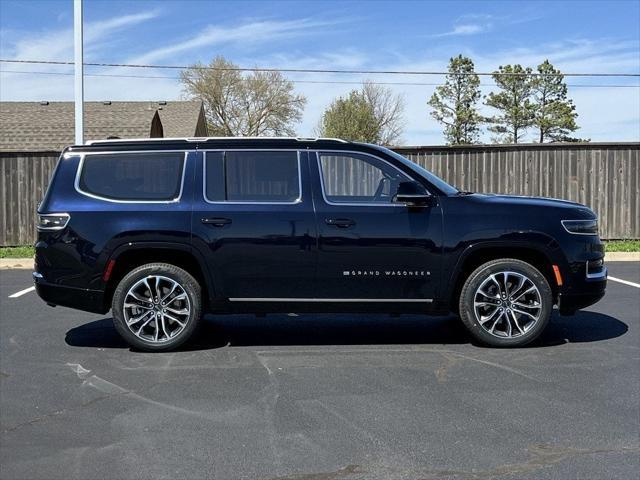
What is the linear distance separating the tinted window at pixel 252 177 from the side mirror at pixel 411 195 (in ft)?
3.03

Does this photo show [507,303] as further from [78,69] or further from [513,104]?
[513,104]

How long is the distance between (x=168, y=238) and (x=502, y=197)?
3.10 metres

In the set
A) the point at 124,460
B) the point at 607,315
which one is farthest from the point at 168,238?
the point at 607,315

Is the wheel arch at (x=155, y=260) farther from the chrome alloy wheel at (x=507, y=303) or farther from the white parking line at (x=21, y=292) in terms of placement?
the white parking line at (x=21, y=292)

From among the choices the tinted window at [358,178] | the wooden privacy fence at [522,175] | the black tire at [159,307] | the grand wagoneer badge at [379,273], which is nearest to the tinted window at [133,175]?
the black tire at [159,307]

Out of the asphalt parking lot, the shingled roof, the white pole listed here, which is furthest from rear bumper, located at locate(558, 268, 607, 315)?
the shingled roof

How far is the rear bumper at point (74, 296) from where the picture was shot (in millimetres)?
6129

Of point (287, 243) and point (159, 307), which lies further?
point (159, 307)

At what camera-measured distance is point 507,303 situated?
6172mm

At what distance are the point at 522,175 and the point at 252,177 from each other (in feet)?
34.9

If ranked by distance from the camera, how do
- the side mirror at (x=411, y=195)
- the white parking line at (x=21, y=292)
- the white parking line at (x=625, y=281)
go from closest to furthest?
the side mirror at (x=411, y=195) → the white parking line at (x=21, y=292) → the white parking line at (x=625, y=281)

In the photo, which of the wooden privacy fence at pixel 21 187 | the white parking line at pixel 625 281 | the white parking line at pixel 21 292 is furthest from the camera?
the wooden privacy fence at pixel 21 187

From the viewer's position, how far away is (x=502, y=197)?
20.9 ft

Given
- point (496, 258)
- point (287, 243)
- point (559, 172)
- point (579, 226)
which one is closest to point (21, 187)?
point (287, 243)
